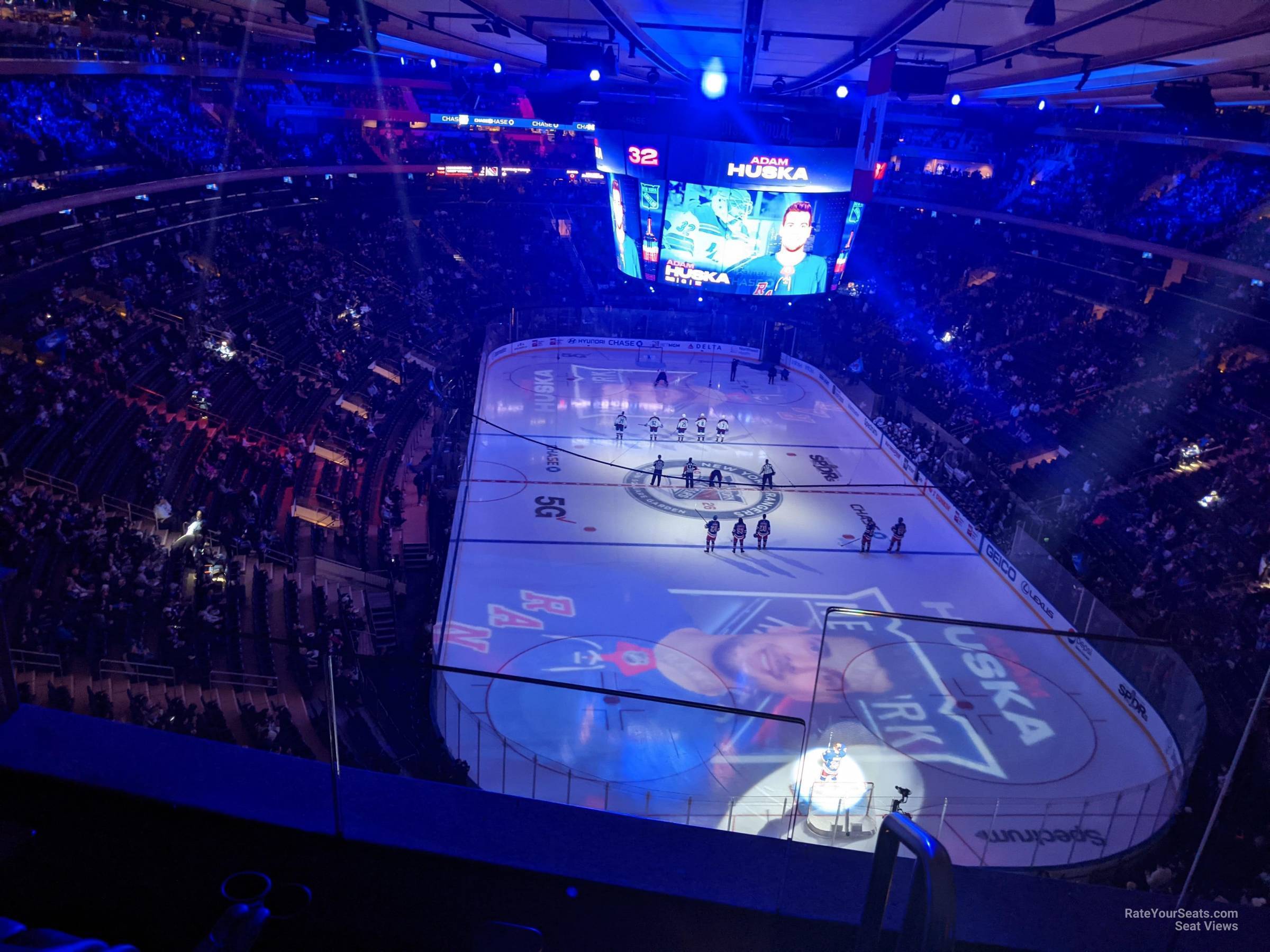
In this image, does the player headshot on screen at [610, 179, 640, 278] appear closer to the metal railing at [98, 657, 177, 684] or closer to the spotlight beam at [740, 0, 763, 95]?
the spotlight beam at [740, 0, 763, 95]

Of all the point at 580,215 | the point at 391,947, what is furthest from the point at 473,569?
the point at 580,215

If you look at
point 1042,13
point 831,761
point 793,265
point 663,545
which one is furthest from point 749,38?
point 831,761

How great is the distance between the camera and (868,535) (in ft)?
57.2

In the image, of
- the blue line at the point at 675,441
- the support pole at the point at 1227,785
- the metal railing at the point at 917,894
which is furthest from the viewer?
the blue line at the point at 675,441

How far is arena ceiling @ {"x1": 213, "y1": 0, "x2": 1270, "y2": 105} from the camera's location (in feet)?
36.1

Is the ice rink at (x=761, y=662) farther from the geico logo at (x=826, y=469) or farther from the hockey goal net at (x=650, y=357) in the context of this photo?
the hockey goal net at (x=650, y=357)

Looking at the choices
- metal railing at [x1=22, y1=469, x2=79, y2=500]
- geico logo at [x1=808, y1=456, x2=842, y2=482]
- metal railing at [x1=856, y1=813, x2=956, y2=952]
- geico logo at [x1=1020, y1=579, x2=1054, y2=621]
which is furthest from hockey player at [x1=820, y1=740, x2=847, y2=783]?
geico logo at [x1=808, y1=456, x2=842, y2=482]

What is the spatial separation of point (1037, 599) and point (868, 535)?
337 centimetres

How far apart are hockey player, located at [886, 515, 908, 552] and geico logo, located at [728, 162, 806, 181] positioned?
8.33 metres

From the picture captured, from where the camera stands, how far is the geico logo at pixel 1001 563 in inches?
650

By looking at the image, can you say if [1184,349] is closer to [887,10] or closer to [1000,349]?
[1000,349]

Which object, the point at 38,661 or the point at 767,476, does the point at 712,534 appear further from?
the point at 38,661

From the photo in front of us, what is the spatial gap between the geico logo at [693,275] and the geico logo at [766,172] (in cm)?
266

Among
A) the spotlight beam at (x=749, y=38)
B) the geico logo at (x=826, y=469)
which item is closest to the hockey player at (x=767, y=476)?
the geico logo at (x=826, y=469)
